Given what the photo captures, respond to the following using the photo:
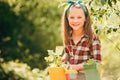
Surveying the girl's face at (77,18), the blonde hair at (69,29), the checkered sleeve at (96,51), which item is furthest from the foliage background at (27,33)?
the checkered sleeve at (96,51)

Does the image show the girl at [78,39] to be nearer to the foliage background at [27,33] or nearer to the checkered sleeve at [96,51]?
the checkered sleeve at [96,51]

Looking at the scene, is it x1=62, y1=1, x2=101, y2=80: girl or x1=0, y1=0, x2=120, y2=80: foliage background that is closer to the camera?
x1=62, y1=1, x2=101, y2=80: girl

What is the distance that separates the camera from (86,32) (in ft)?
18.2

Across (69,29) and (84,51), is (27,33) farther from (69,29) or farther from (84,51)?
(84,51)

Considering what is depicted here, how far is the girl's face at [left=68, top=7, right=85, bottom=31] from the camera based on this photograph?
557cm

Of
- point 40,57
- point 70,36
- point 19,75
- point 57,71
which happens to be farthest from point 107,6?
point 40,57

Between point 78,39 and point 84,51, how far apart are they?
0.14 meters

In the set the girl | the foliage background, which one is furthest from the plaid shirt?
the foliage background

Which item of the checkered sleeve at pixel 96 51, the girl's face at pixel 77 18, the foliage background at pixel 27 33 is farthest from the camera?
the foliage background at pixel 27 33

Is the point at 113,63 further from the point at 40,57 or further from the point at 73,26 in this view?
the point at 40,57

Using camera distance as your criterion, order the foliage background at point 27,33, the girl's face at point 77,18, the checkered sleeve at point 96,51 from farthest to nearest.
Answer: the foliage background at point 27,33 → the girl's face at point 77,18 → the checkered sleeve at point 96,51

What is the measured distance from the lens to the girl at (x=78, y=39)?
545 cm

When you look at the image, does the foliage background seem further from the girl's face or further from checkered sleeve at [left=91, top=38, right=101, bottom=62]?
checkered sleeve at [left=91, top=38, right=101, bottom=62]

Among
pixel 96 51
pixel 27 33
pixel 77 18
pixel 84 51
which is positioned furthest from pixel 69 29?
pixel 27 33
